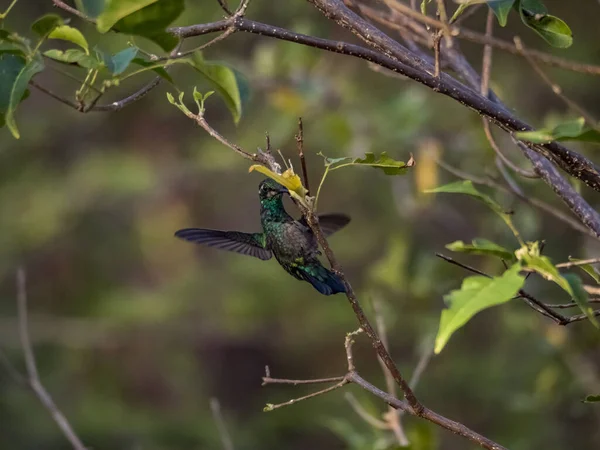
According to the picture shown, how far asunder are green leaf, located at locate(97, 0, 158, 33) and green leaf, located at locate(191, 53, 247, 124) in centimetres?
10

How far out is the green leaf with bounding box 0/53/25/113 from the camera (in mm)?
883

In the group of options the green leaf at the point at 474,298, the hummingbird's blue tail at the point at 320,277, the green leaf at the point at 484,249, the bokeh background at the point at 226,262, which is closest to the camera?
the green leaf at the point at 474,298

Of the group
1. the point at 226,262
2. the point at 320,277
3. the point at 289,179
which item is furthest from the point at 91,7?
the point at 226,262

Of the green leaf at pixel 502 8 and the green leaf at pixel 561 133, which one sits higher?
the green leaf at pixel 502 8

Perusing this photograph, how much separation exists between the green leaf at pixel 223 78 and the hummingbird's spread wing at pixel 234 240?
1.97ft

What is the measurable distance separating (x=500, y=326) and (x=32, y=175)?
268 centimetres

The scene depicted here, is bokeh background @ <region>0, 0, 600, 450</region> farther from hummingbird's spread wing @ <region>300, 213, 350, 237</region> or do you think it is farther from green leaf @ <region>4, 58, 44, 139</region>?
green leaf @ <region>4, 58, 44, 139</region>

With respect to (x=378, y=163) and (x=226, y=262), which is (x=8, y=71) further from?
(x=226, y=262)

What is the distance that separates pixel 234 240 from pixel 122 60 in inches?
31.4

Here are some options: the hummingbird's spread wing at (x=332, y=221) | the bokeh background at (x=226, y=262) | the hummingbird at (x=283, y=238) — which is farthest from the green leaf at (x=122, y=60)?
the bokeh background at (x=226, y=262)

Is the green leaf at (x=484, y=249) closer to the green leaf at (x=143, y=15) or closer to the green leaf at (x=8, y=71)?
the green leaf at (x=143, y=15)

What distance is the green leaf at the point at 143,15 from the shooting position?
758 mm

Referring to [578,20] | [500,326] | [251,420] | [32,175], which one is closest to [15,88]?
[500,326]

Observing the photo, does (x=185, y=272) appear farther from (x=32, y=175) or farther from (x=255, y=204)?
(x=32, y=175)
